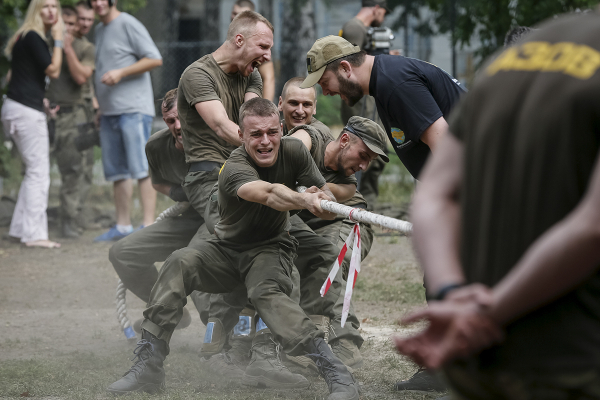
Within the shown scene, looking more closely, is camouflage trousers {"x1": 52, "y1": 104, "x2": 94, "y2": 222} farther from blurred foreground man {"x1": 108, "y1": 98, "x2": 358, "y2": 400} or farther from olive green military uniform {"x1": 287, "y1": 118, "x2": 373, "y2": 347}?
blurred foreground man {"x1": 108, "y1": 98, "x2": 358, "y2": 400}

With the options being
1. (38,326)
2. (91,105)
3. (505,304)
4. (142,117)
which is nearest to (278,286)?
(38,326)

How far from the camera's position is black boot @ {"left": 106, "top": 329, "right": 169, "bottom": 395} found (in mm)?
3840

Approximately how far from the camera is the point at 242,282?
13.8 ft

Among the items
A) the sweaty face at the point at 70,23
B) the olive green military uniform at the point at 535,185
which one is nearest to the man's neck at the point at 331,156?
the olive green military uniform at the point at 535,185

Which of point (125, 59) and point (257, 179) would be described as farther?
point (125, 59)

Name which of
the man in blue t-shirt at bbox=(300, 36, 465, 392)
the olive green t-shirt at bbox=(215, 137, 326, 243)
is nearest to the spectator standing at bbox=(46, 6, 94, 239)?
the olive green t-shirt at bbox=(215, 137, 326, 243)

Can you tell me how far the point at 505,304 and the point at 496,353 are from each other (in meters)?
0.14

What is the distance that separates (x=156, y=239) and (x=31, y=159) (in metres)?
3.23

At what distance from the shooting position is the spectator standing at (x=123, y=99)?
7.60 m

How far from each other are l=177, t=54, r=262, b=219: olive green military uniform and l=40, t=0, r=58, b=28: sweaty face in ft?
11.4

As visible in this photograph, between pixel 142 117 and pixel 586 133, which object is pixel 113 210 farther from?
pixel 586 133

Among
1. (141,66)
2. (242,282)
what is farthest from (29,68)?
(242,282)

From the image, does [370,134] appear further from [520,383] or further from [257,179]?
[520,383]

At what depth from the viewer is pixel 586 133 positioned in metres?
1.26
